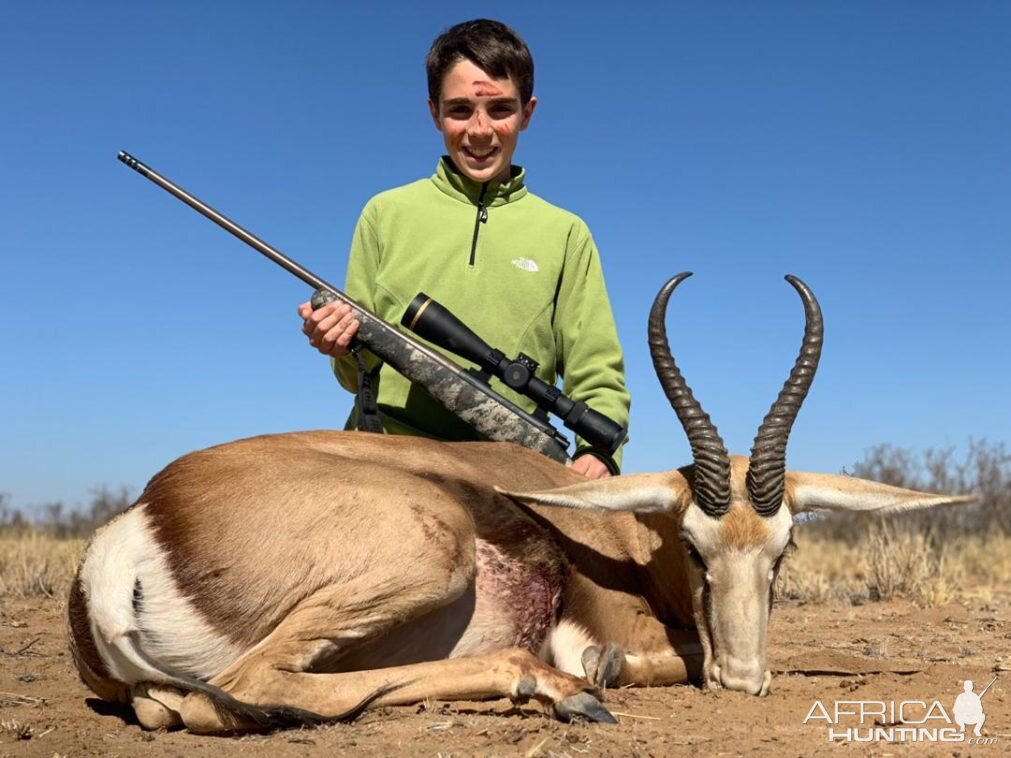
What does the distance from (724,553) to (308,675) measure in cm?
180

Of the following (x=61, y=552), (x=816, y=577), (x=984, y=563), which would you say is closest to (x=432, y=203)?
(x=816, y=577)

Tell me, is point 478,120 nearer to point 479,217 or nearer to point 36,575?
point 479,217

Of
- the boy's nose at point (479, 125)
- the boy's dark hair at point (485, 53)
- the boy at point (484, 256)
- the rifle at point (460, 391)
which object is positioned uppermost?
the boy's dark hair at point (485, 53)

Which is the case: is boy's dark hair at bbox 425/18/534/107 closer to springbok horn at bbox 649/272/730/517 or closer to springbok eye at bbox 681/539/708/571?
springbok horn at bbox 649/272/730/517

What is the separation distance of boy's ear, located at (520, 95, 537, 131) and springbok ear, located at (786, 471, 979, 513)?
10.8 ft

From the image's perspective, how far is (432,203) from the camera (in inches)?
279

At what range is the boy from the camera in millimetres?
6766

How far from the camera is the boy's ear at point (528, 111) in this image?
23.8 feet

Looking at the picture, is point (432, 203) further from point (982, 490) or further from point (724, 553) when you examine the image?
point (982, 490)

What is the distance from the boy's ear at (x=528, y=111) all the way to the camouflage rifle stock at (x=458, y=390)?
1808mm

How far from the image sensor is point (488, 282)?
682 cm

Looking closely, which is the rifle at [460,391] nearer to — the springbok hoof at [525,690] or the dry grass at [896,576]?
the springbok hoof at [525,690]

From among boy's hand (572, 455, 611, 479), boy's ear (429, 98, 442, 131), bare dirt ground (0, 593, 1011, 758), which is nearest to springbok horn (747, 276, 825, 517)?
bare dirt ground (0, 593, 1011, 758)

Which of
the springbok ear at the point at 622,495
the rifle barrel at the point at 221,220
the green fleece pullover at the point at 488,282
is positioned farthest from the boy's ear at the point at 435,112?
the springbok ear at the point at 622,495
